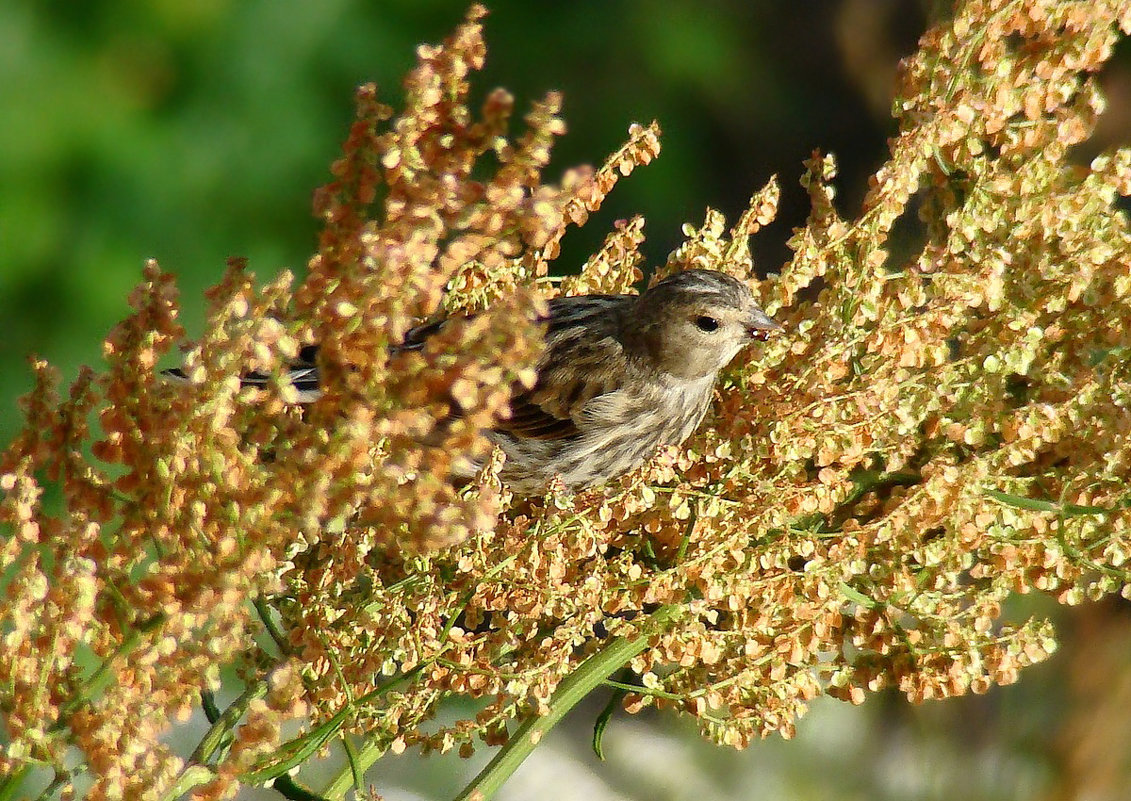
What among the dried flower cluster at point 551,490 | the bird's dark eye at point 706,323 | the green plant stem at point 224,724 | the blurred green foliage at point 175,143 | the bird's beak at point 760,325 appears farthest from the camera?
the blurred green foliage at point 175,143

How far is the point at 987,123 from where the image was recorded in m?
1.10

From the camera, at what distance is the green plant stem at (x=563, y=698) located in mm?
1029

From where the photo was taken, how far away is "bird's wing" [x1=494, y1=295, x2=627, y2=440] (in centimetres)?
165

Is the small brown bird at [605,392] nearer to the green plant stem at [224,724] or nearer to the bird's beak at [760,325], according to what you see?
the bird's beak at [760,325]

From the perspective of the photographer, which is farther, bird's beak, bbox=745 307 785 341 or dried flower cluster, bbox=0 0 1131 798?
bird's beak, bbox=745 307 785 341

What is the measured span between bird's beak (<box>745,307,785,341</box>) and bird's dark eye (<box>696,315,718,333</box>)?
0.23 ft

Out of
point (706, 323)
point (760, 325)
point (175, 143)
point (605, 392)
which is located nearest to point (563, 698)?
point (760, 325)

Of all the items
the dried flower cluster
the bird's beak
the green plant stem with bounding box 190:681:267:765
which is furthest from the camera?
the bird's beak

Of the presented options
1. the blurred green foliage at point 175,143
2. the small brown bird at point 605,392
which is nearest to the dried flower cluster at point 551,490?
the small brown bird at point 605,392

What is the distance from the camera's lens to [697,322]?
1496 millimetres

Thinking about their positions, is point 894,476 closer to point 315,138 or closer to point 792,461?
point 792,461

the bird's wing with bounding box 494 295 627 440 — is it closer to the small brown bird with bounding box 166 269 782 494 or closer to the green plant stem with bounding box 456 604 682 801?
the small brown bird with bounding box 166 269 782 494

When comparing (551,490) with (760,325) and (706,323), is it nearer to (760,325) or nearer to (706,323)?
(760,325)

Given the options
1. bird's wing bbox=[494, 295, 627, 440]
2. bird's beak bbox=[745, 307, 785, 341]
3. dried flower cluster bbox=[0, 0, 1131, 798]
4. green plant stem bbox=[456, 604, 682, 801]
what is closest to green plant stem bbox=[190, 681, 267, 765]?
dried flower cluster bbox=[0, 0, 1131, 798]
